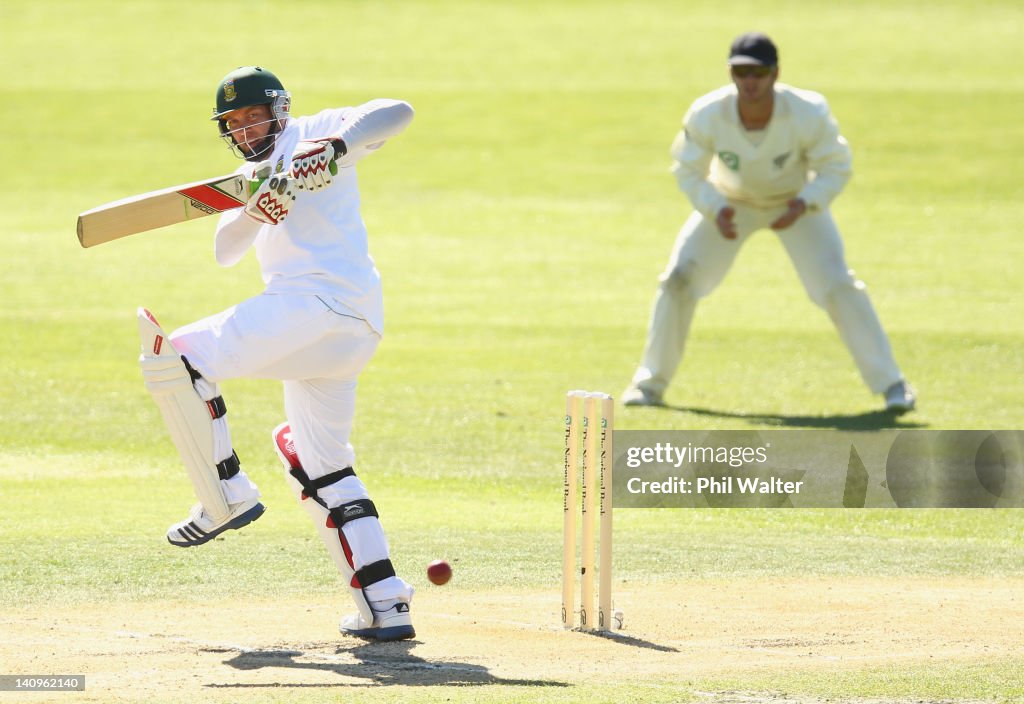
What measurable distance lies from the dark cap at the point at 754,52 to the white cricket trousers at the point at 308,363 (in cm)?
550

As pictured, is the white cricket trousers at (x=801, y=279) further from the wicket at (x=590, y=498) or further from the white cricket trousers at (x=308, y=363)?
the white cricket trousers at (x=308, y=363)

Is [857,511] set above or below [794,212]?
below

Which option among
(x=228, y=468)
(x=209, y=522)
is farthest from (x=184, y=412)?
(x=209, y=522)

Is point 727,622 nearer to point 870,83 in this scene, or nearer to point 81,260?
point 81,260

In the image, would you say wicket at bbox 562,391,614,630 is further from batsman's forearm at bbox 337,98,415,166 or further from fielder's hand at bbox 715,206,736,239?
fielder's hand at bbox 715,206,736,239

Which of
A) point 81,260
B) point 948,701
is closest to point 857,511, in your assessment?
point 948,701

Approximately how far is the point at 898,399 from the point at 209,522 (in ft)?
23.2

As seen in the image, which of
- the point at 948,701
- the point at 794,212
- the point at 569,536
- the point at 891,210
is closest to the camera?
the point at 948,701

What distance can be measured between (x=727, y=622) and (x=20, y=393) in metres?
7.12

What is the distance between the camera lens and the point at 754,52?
36.0 ft

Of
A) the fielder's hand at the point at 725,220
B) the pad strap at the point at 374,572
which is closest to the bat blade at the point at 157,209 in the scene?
the pad strap at the point at 374,572

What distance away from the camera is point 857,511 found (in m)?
9.05

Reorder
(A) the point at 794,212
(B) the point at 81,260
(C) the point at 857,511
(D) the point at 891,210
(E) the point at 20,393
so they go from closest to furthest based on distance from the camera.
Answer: (C) the point at 857,511 < (A) the point at 794,212 < (E) the point at 20,393 < (B) the point at 81,260 < (D) the point at 891,210

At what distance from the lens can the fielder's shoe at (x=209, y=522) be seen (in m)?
5.91
